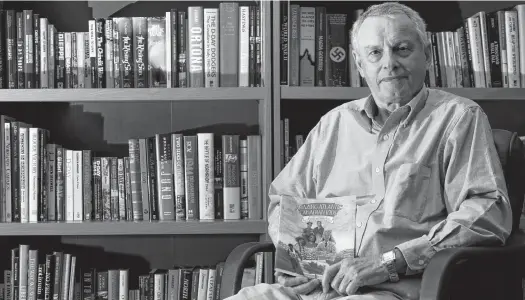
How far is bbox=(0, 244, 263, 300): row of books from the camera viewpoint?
2518mm

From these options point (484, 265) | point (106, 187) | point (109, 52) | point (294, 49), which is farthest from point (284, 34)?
point (484, 265)

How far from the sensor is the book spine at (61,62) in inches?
100

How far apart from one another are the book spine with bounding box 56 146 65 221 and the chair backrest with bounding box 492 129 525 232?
4.93 ft

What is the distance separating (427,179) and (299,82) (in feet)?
2.72

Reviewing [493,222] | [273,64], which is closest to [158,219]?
[273,64]

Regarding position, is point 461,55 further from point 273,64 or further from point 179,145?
point 179,145

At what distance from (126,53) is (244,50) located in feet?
1.38

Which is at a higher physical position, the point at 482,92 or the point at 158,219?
the point at 482,92

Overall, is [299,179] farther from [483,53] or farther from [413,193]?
[483,53]

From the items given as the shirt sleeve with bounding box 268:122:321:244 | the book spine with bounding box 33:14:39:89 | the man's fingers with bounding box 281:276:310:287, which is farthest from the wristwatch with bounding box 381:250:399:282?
the book spine with bounding box 33:14:39:89

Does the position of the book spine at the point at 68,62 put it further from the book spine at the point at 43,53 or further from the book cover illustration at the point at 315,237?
the book cover illustration at the point at 315,237

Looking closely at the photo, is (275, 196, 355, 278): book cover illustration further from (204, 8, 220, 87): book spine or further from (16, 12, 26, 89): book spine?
(16, 12, 26, 89): book spine

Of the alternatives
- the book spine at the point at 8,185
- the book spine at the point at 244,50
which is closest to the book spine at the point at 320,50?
the book spine at the point at 244,50

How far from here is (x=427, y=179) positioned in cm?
180
